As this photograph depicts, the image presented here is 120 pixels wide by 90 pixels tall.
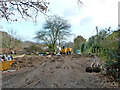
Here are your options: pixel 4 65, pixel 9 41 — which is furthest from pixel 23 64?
pixel 9 41

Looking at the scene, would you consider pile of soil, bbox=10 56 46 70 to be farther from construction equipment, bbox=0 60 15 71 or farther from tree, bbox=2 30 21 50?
tree, bbox=2 30 21 50

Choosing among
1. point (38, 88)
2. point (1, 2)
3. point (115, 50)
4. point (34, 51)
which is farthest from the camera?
point (34, 51)

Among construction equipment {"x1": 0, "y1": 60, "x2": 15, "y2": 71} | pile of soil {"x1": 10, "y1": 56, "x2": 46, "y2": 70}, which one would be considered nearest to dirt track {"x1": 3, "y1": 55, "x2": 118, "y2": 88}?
pile of soil {"x1": 10, "y1": 56, "x2": 46, "y2": 70}

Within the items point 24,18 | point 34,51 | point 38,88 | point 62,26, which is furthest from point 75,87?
point 34,51

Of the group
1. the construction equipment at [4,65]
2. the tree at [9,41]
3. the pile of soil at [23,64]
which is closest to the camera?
the construction equipment at [4,65]

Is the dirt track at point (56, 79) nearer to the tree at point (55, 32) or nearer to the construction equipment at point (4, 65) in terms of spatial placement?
the construction equipment at point (4, 65)

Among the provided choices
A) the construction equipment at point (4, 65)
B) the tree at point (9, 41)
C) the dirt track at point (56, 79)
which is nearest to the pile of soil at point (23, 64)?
the dirt track at point (56, 79)

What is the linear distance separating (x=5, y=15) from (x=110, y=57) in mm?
4745

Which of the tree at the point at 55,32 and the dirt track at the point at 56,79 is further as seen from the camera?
the tree at the point at 55,32

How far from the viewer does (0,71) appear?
29.9 feet

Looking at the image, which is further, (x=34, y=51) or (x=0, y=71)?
(x=34, y=51)

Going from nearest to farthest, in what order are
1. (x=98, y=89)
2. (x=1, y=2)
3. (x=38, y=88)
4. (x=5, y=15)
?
(x=1, y=2) < (x=5, y=15) < (x=98, y=89) < (x=38, y=88)

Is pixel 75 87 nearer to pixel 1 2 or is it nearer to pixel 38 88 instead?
pixel 38 88

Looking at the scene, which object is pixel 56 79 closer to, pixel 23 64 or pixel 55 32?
pixel 23 64
